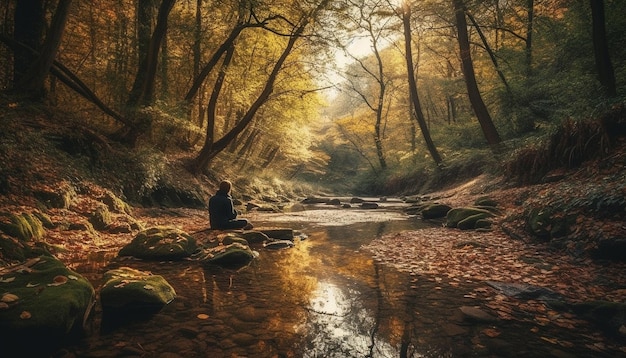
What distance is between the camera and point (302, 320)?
3.73m

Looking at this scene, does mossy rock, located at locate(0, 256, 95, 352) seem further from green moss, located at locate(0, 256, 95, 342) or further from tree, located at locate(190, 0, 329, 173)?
tree, located at locate(190, 0, 329, 173)

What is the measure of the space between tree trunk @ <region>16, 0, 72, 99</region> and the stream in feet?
20.7

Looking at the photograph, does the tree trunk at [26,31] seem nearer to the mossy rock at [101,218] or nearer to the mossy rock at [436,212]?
the mossy rock at [101,218]

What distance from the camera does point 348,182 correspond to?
164 ft

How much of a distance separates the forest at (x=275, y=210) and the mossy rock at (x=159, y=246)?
95 millimetres

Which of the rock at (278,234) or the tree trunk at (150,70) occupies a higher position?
the tree trunk at (150,70)

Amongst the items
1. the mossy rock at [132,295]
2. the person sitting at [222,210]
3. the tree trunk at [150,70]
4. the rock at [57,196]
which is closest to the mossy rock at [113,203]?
the rock at [57,196]

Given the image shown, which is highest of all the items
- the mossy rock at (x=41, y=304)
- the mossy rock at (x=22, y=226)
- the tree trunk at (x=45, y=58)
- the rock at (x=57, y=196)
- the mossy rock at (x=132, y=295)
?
the tree trunk at (x=45, y=58)

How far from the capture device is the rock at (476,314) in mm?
3688

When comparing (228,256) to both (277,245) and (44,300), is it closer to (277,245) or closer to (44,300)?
(277,245)

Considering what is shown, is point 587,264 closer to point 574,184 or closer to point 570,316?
point 570,316

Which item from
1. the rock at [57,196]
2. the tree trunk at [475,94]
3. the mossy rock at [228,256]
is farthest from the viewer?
the tree trunk at [475,94]

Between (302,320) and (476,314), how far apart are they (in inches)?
79.7

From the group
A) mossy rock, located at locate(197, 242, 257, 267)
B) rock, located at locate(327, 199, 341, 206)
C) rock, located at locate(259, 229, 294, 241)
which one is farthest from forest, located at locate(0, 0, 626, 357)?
rock, located at locate(327, 199, 341, 206)
